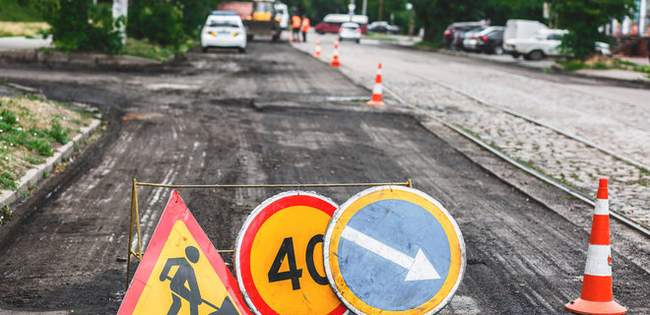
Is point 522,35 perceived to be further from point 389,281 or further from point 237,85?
point 389,281

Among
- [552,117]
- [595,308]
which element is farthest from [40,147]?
[552,117]

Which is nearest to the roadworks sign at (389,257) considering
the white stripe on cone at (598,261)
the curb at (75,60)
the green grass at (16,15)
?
the white stripe on cone at (598,261)

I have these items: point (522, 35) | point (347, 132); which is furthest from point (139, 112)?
point (522, 35)

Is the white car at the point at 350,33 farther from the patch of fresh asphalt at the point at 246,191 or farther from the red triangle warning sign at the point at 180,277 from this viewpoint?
the red triangle warning sign at the point at 180,277

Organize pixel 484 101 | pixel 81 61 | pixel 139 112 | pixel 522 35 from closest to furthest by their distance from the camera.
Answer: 1. pixel 139 112
2. pixel 484 101
3. pixel 81 61
4. pixel 522 35

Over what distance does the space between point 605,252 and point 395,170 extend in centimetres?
552

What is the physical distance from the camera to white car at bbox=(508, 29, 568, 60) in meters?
49.7

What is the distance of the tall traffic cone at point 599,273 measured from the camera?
6574 mm

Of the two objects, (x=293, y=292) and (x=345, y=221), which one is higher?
(x=345, y=221)

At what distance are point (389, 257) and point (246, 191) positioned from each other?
494 cm

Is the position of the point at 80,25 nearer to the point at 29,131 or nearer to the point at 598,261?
the point at 29,131

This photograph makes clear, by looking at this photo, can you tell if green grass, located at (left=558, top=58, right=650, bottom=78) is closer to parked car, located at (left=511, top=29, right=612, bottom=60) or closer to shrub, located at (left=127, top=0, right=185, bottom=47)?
parked car, located at (left=511, top=29, right=612, bottom=60)

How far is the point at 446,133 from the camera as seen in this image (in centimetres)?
1627

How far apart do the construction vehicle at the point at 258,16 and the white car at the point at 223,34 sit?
16299 millimetres
